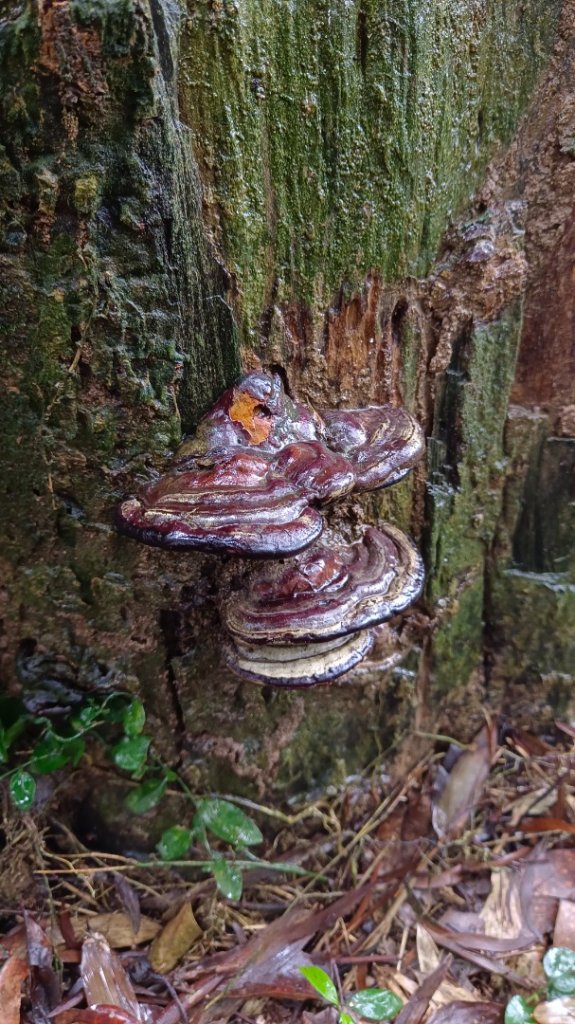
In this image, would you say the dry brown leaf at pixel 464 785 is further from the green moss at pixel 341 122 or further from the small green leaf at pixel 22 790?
the green moss at pixel 341 122

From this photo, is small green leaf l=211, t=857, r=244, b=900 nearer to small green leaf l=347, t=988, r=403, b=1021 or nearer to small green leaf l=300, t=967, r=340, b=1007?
small green leaf l=300, t=967, r=340, b=1007

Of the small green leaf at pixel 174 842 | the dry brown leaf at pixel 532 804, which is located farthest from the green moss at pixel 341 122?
the dry brown leaf at pixel 532 804

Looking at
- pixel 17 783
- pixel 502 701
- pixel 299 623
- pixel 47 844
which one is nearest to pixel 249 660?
pixel 299 623

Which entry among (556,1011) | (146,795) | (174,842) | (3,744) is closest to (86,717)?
(3,744)

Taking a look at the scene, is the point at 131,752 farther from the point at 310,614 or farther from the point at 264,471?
the point at 264,471

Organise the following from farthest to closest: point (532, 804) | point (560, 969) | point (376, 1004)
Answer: point (532, 804)
point (560, 969)
point (376, 1004)

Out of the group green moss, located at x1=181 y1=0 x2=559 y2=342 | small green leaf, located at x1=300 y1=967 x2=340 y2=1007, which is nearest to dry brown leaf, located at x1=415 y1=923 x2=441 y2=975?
small green leaf, located at x1=300 y1=967 x2=340 y2=1007
